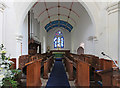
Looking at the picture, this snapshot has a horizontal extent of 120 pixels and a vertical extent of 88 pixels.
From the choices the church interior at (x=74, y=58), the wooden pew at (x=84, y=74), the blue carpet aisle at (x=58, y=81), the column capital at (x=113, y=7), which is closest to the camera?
the church interior at (x=74, y=58)

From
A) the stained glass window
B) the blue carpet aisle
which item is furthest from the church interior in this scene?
the stained glass window

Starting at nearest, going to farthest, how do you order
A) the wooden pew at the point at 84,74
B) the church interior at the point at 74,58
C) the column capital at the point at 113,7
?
the church interior at the point at 74,58 < the wooden pew at the point at 84,74 < the column capital at the point at 113,7

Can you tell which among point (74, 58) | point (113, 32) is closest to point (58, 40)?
point (74, 58)

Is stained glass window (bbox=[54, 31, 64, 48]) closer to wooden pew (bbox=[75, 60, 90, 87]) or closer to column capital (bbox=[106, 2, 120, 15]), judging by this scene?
column capital (bbox=[106, 2, 120, 15])

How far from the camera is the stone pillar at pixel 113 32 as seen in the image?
12.3 feet

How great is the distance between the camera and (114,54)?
3.80m

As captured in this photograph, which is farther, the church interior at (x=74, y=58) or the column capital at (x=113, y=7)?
the column capital at (x=113, y=7)

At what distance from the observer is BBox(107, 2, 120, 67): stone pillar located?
3744 mm

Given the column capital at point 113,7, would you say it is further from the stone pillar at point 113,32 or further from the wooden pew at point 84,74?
the wooden pew at point 84,74

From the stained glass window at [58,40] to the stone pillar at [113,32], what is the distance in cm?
1573

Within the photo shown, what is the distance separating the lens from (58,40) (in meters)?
19.7

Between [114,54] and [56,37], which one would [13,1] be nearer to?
[114,54]

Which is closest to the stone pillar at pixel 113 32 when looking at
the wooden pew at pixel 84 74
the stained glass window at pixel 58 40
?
the wooden pew at pixel 84 74

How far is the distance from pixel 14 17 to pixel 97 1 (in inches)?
159
